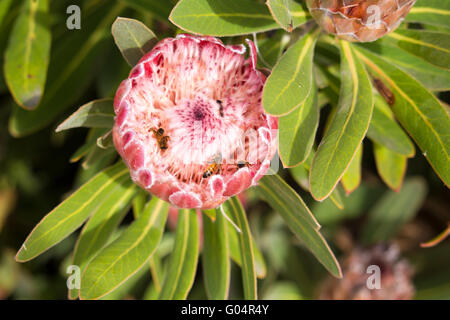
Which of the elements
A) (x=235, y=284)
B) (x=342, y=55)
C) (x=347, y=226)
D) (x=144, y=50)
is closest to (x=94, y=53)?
(x=144, y=50)

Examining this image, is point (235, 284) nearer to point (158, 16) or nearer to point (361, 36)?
point (158, 16)

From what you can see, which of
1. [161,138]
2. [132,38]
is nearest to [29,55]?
[132,38]

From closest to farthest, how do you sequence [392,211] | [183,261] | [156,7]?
[183,261] → [156,7] → [392,211]

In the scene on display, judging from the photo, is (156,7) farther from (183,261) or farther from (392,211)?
(392,211)

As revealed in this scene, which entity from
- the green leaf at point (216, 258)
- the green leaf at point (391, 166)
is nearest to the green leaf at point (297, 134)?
the green leaf at point (216, 258)

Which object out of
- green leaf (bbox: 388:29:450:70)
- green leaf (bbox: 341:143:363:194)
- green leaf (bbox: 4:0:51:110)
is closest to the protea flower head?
green leaf (bbox: 388:29:450:70)
